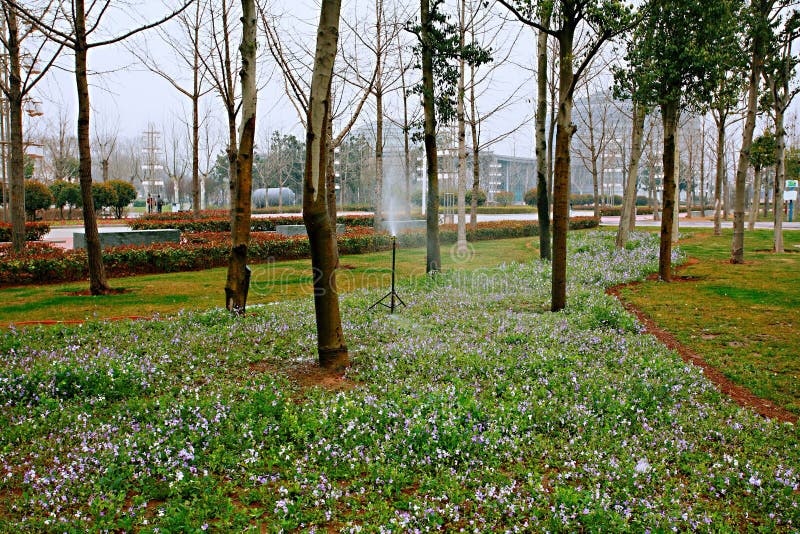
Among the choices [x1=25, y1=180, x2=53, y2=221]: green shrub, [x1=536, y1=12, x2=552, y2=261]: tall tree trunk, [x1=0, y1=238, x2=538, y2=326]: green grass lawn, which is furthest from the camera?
[x1=25, y1=180, x2=53, y2=221]: green shrub

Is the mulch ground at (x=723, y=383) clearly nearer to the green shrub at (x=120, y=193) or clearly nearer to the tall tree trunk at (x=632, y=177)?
the tall tree trunk at (x=632, y=177)

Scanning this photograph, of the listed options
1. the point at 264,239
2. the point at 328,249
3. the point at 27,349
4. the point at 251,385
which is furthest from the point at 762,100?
the point at 27,349

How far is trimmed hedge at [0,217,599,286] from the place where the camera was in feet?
35.6

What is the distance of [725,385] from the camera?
5168mm

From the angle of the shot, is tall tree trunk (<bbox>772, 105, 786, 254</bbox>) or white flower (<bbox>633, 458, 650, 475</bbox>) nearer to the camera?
white flower (<bbox>633, 458, 650, 475</bbox>)

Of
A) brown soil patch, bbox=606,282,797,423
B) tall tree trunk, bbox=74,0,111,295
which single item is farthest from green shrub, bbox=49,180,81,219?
brown soil patch, bbox=606,282,797,423

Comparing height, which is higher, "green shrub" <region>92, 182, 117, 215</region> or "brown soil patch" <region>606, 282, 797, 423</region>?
"green shrub" <region>92, 182, 117, 215</region>

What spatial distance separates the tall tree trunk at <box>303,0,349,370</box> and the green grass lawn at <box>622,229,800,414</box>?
12.6 ft

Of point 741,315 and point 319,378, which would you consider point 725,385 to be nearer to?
point 741,315

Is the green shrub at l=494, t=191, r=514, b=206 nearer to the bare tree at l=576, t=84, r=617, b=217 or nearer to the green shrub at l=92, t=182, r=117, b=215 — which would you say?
the bare tree at l=576, t=84, r=617, b=217

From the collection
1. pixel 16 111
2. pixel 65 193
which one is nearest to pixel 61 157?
pixel 65 193

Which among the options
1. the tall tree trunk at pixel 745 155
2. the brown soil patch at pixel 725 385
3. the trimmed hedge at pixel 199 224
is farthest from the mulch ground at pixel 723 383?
the trimmed hedge at pixel 199 224

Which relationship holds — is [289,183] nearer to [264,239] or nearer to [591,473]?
[264,239]

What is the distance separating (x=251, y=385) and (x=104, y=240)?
39.7 ft
